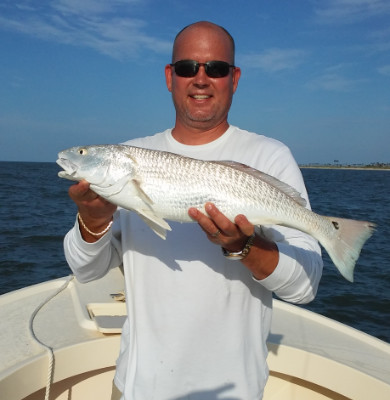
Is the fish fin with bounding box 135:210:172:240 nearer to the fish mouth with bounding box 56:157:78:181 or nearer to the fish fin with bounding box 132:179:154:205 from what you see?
the fish fin with bounding box 132:179:154:205

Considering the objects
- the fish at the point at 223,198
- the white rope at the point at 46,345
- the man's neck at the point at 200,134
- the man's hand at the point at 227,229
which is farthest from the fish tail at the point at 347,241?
the white rope at the point at 46,345

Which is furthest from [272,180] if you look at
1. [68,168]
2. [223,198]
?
[68,168]

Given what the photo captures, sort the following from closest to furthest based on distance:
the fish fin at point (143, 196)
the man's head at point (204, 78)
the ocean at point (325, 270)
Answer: the fish fin at point (143, 196)
the man's head at point (204, 78)
the ocean at point (325, 270)

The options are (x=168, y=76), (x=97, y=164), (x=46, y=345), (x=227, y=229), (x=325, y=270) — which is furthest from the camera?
(x=325, y=270)

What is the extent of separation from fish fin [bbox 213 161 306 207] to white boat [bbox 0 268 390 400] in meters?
1.90

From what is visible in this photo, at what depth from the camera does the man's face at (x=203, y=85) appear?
273cm

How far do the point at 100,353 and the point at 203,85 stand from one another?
8.35ft

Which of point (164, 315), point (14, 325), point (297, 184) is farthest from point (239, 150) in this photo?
point (14, 325)

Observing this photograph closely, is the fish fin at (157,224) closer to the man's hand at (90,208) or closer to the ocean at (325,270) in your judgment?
the man's hand at (90,208)

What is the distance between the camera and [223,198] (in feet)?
8.48

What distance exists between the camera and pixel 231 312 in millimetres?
2494

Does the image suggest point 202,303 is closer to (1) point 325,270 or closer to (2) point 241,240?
(2) point 241,240

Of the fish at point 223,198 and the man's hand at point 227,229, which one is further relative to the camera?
the fish at point 223,198

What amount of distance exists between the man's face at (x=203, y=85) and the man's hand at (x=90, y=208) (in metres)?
0.77
